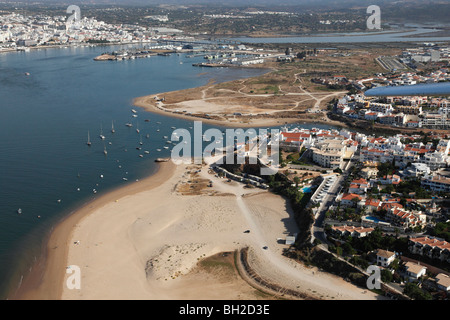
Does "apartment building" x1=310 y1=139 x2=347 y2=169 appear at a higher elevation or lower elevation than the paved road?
higher

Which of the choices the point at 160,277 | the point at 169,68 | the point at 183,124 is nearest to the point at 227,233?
the point at 160,277

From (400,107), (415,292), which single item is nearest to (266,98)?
(400,107)

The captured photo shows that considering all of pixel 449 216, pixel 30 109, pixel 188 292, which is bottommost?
pixel 188 292

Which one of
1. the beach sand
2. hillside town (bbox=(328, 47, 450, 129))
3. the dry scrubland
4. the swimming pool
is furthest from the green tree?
the dry scrubland

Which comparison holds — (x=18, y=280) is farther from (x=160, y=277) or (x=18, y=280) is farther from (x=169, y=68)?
(x=169, y=68)
